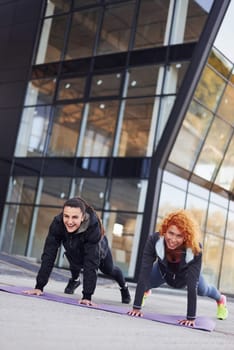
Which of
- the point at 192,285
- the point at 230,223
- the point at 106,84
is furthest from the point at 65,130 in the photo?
the point at 192,285

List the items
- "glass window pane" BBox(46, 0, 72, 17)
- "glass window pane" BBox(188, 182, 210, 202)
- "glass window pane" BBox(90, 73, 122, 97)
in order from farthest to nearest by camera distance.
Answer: "glass window pane" BBox(46, 0, 72, 17), "glass window pane" BBox(90, 73, 122, 97), "glass window pane" BBox(188, 182, 210, 202)

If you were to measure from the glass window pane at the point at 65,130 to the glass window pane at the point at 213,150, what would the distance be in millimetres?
4816

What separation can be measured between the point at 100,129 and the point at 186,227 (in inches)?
580

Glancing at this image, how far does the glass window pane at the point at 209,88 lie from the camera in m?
16.7

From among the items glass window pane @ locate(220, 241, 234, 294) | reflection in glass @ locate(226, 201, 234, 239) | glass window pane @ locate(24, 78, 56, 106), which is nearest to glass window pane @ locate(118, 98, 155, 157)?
glass window pane @ locate(24, 78, 56, 106)

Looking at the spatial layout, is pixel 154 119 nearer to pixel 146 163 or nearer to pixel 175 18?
pixel 146 163

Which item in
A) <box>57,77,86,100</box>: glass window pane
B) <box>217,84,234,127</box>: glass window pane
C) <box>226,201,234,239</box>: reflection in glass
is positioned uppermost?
<box>57,77,86,100</box>: glass window pane

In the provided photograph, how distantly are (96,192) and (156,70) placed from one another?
4.72m

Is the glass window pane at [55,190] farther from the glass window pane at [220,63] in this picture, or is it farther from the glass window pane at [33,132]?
the glass window pane at [220,63]

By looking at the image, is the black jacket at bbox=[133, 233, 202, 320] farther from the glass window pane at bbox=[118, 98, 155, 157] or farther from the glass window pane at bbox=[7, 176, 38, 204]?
the glass window pane at bbox=[7, 176, 38, 204]

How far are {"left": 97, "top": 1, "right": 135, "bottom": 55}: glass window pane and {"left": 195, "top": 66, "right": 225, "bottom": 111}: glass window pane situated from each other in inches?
158

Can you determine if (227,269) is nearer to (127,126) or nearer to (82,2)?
(127,126)

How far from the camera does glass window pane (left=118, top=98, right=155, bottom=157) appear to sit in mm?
18484

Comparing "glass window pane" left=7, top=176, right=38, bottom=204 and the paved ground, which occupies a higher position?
"glass window pane" left=7, top=176, right=38, bottom=204
